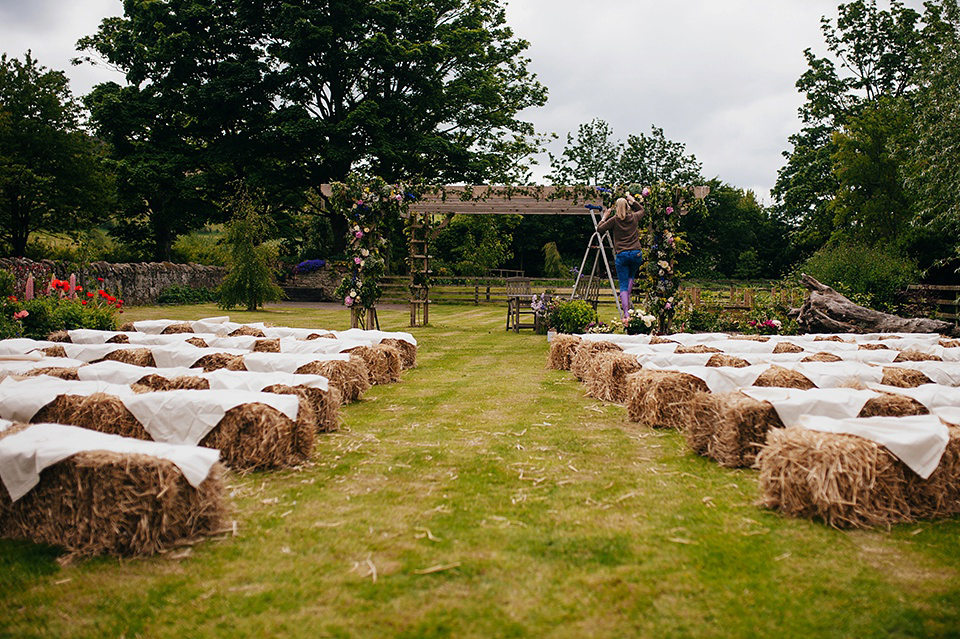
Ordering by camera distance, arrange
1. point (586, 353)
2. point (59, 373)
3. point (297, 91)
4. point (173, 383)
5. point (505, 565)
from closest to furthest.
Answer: point (505, 565), point (173, 383), point (59, 373), point (586, 353), point (297, 91)

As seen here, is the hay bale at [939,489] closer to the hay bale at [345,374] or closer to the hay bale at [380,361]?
the hay bale at [345,374]

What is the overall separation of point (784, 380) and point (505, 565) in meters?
3.75

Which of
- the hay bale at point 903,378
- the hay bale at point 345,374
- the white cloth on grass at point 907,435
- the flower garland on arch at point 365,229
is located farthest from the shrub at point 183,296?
the white cloth on grass at point 907,435

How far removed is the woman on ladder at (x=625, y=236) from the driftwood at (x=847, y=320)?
368cm

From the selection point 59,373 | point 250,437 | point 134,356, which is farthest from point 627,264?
point 59,373

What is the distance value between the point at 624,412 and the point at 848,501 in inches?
116

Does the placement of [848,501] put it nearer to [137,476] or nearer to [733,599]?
[733,599]

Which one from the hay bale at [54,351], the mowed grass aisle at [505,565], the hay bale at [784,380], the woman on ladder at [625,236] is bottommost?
the mowed grass aisle at [505,565]

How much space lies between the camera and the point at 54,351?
22.7 feet

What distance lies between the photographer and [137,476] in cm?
295

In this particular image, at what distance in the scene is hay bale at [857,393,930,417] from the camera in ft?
14.5

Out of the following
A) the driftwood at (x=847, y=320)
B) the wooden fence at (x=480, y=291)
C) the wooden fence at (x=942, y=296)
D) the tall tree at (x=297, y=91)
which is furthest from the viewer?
the tall tree at (x=297, y=91)

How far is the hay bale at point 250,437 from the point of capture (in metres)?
4.19

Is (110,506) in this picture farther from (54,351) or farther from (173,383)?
(54,351)
